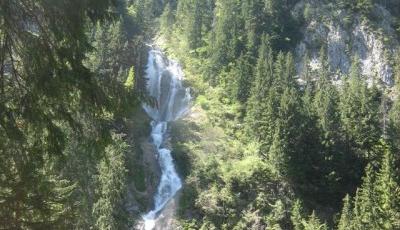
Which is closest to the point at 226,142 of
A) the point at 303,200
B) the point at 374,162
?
the point at 303,200

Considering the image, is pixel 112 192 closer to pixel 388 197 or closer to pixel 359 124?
pixel 388 197

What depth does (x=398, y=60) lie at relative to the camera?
75000mm

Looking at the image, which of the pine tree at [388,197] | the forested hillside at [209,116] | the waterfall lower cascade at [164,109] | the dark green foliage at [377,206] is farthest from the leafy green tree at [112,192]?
the pine tree at [388,197]

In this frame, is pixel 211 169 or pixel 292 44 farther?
pixel 292 44

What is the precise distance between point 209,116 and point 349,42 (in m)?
31.0

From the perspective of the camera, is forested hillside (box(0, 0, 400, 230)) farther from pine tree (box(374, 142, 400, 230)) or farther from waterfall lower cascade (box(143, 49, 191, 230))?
waterfall lower cascade (box(143, 49, 191, 230))

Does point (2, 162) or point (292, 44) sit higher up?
point (292, 44)

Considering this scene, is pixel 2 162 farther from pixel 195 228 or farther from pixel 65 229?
pixel 195 228

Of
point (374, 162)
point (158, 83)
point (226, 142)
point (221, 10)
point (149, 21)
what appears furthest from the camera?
point (149, 21)

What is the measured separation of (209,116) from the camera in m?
63.9

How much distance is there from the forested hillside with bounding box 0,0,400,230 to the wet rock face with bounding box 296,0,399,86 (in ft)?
0.77

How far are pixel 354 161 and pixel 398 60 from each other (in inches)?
1194

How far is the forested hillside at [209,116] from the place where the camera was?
29.1 ft

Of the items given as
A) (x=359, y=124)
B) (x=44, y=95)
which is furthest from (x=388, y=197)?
A: (x=44, y=95)
